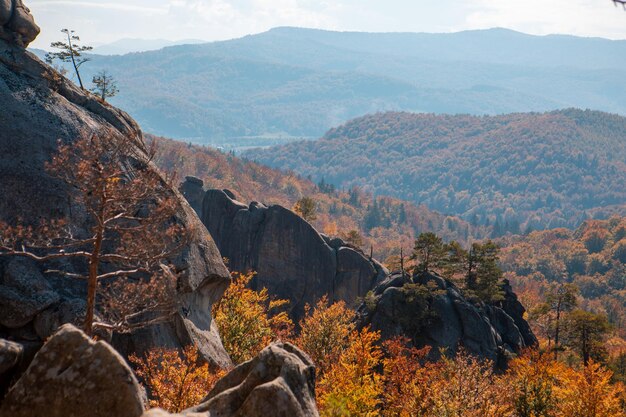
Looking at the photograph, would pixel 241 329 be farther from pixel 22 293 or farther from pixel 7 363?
pixel 7 363

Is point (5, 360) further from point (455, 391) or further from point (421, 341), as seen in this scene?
point (421, 341)

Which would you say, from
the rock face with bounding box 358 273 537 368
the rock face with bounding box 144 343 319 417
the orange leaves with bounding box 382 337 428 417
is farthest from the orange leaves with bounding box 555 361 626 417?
the rock face with bounding box 144 343 319 417

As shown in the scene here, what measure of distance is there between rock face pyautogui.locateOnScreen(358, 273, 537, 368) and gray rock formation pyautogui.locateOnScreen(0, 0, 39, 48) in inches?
1837

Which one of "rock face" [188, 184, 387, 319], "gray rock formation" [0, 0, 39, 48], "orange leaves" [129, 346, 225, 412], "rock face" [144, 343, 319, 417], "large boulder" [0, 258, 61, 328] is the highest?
"gray rock formation" [0, 0, 39, 48]

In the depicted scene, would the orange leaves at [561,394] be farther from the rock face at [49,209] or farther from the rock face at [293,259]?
the rock face at [293,259]

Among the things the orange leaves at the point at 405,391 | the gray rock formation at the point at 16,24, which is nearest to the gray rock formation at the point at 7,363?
the gray rock formation at the point at 16,24

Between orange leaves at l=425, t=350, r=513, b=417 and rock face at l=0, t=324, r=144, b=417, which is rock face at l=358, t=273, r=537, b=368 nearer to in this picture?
orange leaves at l=425, t=350, r=513, b=417

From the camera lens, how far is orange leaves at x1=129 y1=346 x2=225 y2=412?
92.6ft

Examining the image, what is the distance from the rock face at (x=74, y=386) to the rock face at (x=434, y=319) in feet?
198

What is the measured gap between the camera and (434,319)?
7169 cm

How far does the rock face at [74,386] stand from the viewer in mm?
11320

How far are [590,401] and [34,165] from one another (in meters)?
42.1

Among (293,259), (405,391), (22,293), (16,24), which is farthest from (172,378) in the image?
(293,259)

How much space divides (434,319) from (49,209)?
50.5 meters
